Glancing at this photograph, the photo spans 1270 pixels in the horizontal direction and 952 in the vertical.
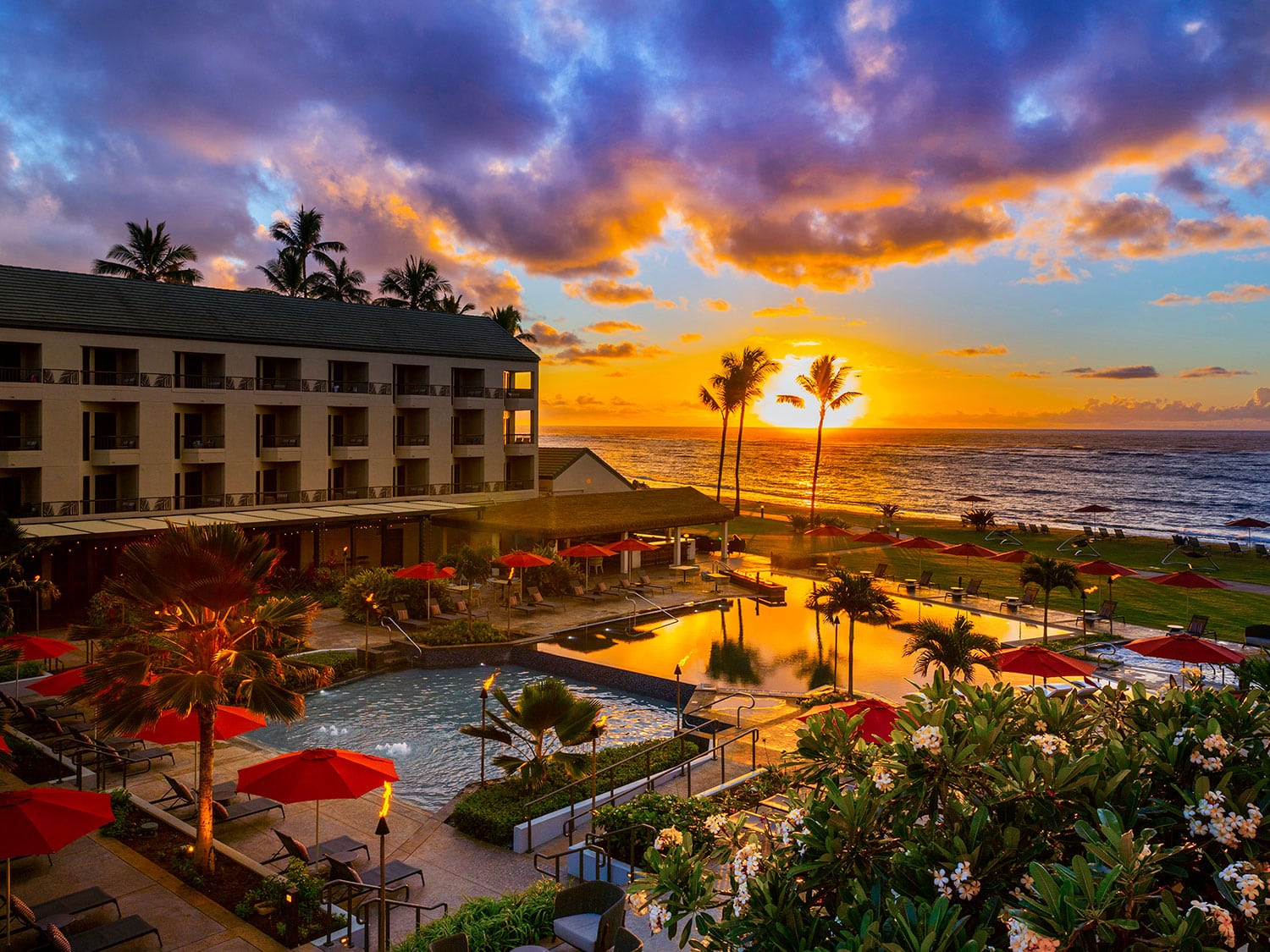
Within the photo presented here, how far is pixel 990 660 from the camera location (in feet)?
54.8

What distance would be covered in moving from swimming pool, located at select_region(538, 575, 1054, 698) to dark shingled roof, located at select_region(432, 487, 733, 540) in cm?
661

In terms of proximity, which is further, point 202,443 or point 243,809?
point 202,443

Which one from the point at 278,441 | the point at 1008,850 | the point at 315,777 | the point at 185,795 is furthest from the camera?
the point at 278,441

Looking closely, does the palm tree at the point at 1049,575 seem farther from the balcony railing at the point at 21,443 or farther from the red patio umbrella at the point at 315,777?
the balcony railing at the point at 21,443

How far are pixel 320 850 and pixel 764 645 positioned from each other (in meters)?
18.6

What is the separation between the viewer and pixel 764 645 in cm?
2883

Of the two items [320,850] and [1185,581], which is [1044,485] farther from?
[320,850]

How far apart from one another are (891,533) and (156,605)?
47.0 metres

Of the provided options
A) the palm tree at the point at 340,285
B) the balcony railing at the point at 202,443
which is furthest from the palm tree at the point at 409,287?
the balcony railing at the point at 202,443

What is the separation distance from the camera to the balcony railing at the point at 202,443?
37.0 meters

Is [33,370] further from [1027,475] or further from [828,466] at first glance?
[828,466]

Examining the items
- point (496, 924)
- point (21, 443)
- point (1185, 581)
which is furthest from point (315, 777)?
point (21, 443)

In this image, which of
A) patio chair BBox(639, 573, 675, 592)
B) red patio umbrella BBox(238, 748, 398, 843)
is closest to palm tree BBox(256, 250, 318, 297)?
patio chair BBox(639, 573, 675, 592)

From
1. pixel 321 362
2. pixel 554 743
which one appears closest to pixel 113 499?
pixel 321 362
